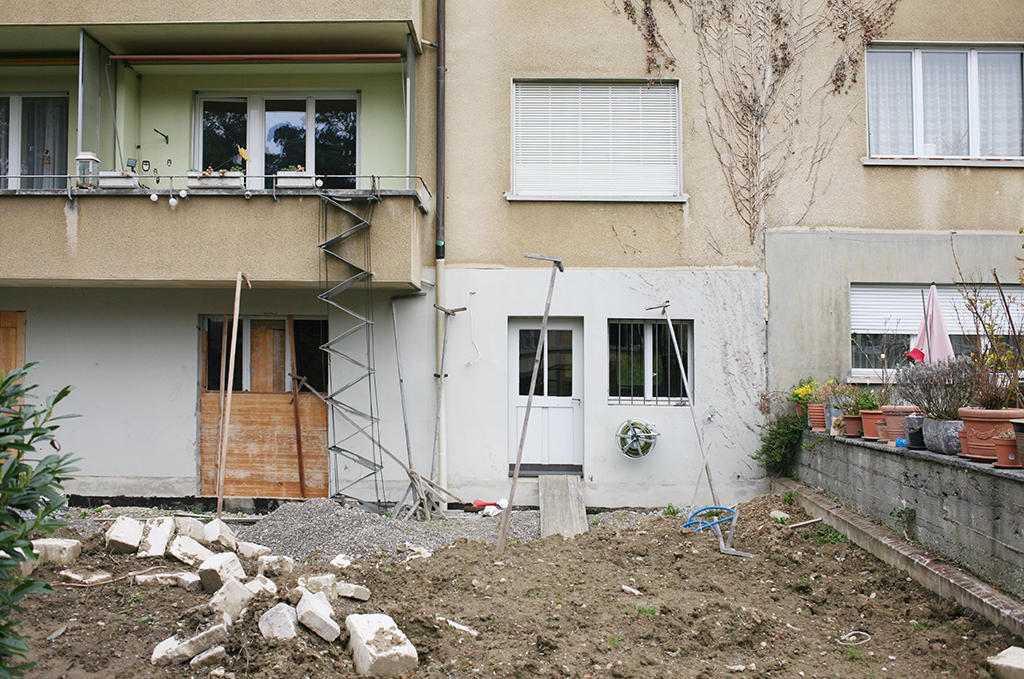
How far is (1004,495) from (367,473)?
22.1 ft

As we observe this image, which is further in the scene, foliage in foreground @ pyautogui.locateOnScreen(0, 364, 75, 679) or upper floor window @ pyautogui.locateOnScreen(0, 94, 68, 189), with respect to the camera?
upper floor window @ pyautogui.locateOnScreen(0, 94, 68, 189)

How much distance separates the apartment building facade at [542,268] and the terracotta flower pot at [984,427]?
3.90m

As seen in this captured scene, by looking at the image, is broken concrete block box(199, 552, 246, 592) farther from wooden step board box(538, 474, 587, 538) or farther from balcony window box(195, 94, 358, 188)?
balcony window box(195, 94, 358, 188)

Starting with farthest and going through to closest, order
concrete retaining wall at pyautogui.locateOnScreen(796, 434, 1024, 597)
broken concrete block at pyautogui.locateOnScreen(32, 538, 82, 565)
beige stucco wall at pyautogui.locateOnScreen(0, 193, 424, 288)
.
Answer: beige stucco wall at pyautogui.locateOnScreen(0, 193, 424, 288)
broken concrete block at pyautogui.locateOnScreen(32, 538, 82, 565)
concrete retaining wall at pyautogui.locateOnScreen(796, 434, 1024, 597)

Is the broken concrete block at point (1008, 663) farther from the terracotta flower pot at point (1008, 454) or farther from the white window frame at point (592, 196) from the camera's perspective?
the white window frame at point (592, 196)

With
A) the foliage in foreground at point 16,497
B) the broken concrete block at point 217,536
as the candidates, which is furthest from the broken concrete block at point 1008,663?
the broken concrete block at point 217,536

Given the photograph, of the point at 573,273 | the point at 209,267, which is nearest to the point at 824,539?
the point at 573,273

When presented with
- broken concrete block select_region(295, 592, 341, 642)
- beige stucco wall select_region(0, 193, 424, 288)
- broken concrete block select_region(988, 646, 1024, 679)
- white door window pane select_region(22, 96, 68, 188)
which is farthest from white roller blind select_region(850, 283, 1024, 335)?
white door window pane select_region(22, 96, 68, 188)

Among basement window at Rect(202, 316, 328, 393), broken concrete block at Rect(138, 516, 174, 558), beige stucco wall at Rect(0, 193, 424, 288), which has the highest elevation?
beige stucco wall at Rect(0, 193, 424, 288)

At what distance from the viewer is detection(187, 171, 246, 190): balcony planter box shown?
8.68 meters

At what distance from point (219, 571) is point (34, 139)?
25.2 ft

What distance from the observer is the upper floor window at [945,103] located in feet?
31.6

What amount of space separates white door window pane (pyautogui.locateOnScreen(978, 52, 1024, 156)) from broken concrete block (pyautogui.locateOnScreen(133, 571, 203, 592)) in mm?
10269

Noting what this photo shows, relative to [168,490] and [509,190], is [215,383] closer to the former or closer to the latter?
[168,490]
